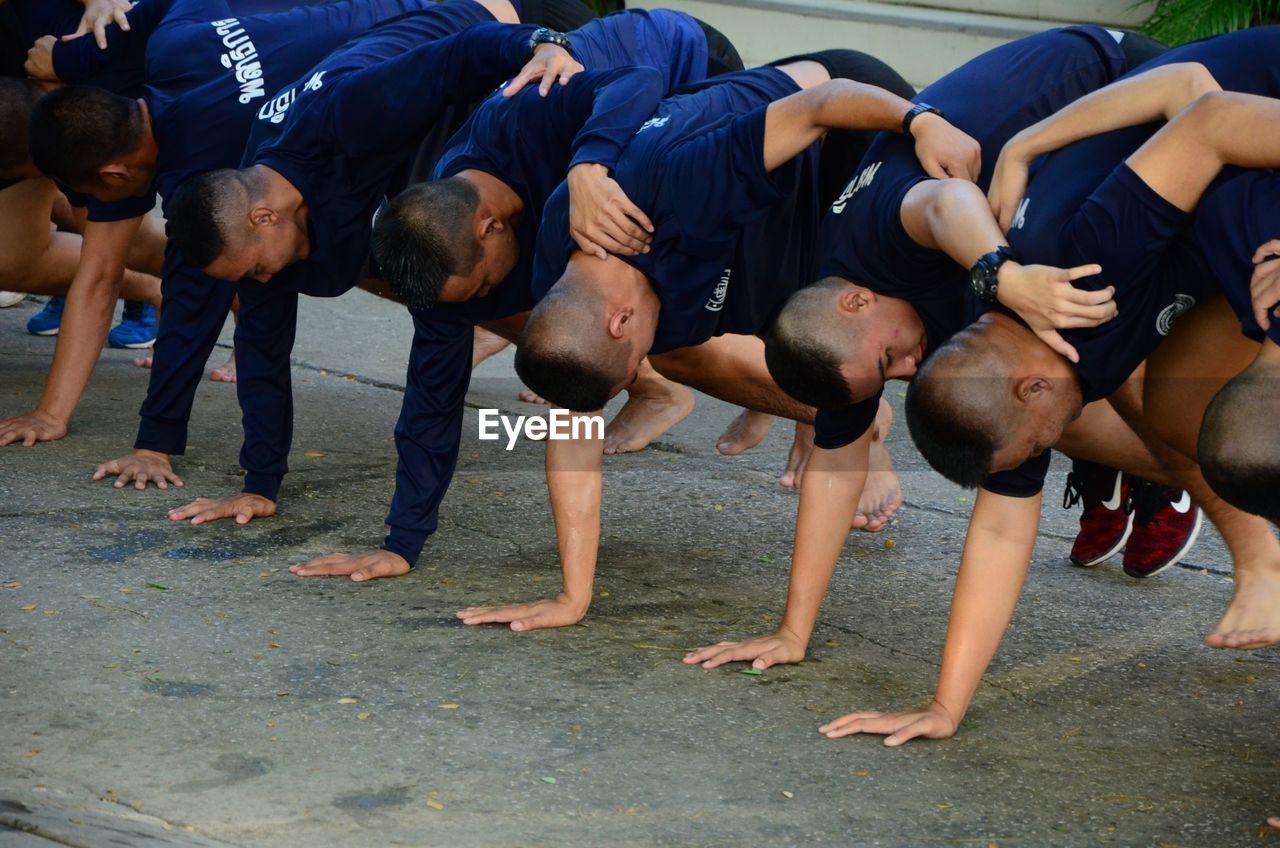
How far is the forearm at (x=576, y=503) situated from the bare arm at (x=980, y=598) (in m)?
0.78

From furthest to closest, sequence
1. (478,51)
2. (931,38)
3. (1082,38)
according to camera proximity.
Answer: (931,38), (478,51), (1082,38)

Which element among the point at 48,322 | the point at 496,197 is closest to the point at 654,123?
the point at 496,197

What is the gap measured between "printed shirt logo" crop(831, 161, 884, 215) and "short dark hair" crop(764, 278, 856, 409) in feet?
0.83

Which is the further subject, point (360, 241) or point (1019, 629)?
point (360, 241)

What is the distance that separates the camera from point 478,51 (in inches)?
152

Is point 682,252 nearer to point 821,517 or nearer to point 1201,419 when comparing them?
point 821,517

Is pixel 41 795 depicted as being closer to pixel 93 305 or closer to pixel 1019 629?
pixel 1019 629

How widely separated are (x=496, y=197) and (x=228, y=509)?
116 cm

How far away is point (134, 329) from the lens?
19.5 ft

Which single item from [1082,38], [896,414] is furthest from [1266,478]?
[896,414]

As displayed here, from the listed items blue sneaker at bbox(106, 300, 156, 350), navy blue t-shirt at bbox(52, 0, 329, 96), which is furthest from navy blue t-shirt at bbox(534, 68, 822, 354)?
blue sneaker at bbox(106, 300, 156, 350)

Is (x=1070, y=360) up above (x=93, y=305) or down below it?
above

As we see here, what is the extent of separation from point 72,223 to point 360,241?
2.25m

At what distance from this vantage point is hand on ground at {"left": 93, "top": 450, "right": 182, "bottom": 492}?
429cm
